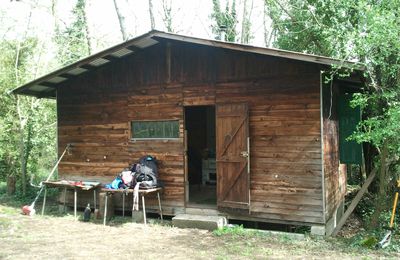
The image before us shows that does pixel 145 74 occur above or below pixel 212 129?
above

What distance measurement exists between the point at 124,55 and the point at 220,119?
286 centimetres

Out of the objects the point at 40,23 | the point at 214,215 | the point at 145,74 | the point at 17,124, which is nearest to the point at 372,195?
the point at 214,215

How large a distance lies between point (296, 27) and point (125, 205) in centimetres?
817

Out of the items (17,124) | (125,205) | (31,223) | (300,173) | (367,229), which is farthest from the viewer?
(17,124)

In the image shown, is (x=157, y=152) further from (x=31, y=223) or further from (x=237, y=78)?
(x=31, y=223)

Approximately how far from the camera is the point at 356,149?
9188 millimetres

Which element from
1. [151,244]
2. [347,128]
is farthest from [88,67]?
[347,128]

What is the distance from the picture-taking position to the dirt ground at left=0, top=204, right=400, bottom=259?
618 cm

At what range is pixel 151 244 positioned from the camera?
6.88m

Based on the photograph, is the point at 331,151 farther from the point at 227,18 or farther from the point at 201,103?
the point at 227,18

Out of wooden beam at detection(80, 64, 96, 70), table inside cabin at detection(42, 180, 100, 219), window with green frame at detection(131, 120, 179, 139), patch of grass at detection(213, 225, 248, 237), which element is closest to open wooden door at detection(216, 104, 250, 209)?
patch of grass at detection(213, 225, 248, 237)

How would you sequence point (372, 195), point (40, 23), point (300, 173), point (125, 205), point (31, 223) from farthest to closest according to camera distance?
point (40, 23) < point (372, 195) < point (125, 205) < point (31, 223) < point (300, 173)

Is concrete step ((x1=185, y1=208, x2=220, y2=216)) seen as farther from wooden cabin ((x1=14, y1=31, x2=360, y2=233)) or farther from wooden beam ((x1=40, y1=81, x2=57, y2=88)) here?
wooden beam ((x1=40, y1=81, x2=57, y2=88))

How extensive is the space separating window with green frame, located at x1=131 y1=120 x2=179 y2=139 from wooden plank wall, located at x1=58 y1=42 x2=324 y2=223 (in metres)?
0.13
